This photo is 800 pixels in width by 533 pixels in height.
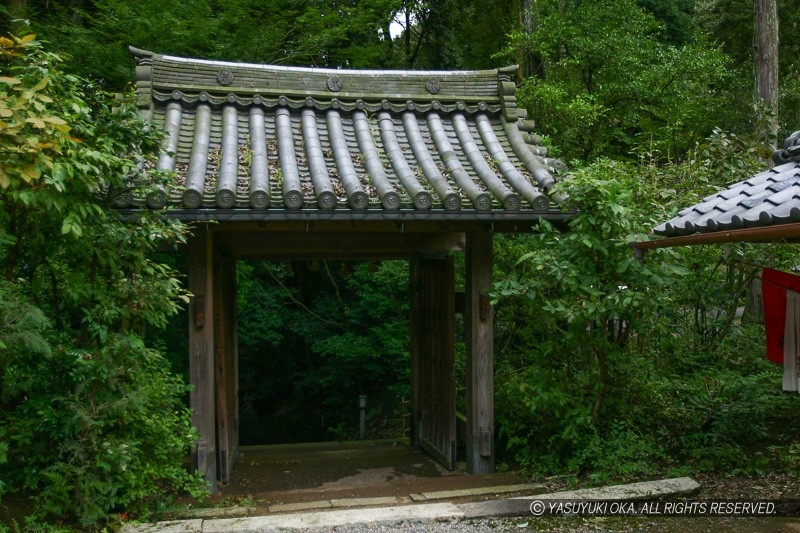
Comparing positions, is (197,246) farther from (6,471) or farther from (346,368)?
(346,368)

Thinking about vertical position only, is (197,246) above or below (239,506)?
above

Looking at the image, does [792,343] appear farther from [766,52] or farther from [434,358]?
[766,52]

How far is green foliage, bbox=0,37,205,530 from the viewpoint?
4672mm

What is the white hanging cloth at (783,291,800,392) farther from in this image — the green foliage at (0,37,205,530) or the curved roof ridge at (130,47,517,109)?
the green foliage at (0,37,205,530)

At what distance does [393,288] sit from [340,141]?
6.35 metres

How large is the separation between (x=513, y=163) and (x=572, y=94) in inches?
235

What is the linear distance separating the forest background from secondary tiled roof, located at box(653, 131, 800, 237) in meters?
1.12

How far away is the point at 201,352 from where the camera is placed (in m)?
6.48

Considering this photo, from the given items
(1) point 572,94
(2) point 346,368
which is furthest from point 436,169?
(2) point 346,368

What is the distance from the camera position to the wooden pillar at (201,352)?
640 centimetres

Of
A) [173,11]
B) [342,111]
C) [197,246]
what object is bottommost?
[197,246]

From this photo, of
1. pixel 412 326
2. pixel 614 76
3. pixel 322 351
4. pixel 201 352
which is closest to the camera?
pixel 201 352

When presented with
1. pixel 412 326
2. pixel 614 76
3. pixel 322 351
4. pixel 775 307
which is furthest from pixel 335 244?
pixel 614 76

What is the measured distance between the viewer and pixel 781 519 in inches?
205
